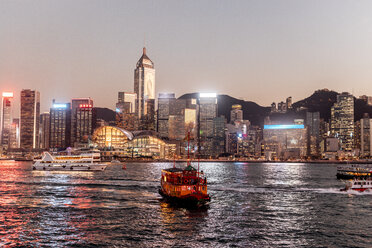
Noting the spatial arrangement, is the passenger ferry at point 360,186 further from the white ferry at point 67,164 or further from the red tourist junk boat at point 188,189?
the white ferry at point 67,164

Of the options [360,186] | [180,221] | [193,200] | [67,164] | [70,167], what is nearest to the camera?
[180,221]

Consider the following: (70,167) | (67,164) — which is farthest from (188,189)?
(67,164)

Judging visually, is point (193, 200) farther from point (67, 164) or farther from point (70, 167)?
point (67, 164)

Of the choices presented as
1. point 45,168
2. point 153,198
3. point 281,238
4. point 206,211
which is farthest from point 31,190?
point 45,168

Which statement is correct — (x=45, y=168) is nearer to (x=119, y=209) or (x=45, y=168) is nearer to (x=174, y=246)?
(x=119, y=209)

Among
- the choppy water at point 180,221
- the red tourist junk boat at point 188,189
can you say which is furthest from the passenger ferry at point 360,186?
the red tourist junk boat at point 188,189

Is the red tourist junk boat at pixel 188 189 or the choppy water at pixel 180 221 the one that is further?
the red tourist junk boat at pixel 188 189

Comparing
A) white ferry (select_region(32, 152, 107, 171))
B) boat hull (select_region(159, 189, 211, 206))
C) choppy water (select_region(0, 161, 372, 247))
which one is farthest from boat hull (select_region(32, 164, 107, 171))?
boat hull (select_region(159, 189, 211, 206))

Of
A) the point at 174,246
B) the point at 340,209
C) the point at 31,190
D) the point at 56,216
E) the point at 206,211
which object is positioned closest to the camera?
the point at 174,246

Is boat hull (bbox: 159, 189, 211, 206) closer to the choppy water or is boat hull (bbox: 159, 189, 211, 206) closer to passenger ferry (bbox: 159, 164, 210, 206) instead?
passenger ferry (bbox: 159, 164, 210, 206)

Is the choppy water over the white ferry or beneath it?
beneath

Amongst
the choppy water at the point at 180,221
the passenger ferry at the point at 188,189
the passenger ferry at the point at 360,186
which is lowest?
the choppy water at the point at 180,221
